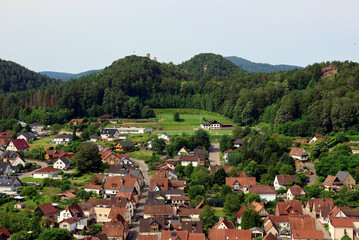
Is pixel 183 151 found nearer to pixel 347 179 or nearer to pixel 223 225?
pixel 347 179

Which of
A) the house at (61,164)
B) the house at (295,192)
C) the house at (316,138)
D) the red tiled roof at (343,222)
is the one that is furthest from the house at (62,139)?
the red tiled roof at (343,222)

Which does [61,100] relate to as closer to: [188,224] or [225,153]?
[225,153]

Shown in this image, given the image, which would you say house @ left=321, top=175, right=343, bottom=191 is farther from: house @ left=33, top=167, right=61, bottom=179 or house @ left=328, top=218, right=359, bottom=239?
house @ left=33, top=167, right=61, bottom=179

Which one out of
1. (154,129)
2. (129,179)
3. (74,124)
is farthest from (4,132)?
(129,179)

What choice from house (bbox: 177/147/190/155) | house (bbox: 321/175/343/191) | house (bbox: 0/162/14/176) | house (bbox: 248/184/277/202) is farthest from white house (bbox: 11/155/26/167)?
house (bbox: 321/175/343/191)

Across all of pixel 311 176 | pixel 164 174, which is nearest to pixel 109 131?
pixel 164 174

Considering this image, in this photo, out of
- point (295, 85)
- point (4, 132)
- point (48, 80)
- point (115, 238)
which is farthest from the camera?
point (48, 80)
